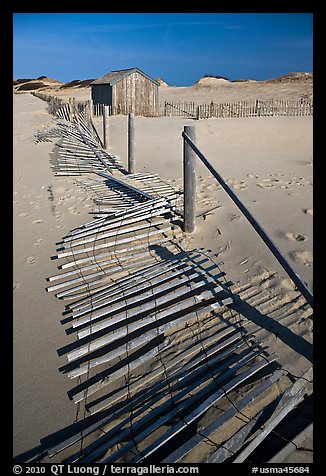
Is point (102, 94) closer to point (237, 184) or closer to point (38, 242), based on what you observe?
point (237, 184)

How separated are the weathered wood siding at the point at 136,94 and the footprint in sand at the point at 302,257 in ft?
62.1

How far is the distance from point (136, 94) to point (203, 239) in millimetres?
19035

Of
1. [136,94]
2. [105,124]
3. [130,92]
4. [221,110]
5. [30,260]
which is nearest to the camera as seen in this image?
[30,260]

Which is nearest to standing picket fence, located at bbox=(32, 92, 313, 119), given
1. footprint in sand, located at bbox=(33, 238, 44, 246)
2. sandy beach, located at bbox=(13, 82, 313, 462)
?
sandy beach, located at bbox=(13, 82, 313, 462)

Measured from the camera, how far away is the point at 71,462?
2.04 meters

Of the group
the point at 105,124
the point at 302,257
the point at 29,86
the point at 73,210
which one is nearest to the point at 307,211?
the point at 302,257

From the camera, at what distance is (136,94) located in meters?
21.7

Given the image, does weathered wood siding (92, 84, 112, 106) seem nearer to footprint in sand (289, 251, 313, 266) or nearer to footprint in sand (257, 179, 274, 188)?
footprint in sand (257, 179, 274, 188)

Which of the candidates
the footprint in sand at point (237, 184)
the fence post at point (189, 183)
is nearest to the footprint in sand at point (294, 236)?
the fence post at point (189, 183)

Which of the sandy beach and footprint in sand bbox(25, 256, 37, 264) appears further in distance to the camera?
footprint in sand bbox(25, 256, 37, 264)

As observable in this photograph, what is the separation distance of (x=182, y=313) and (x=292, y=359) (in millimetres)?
970

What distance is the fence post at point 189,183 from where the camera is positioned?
14.9 ft

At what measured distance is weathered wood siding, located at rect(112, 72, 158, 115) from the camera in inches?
833

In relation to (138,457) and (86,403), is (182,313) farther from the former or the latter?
(138,457)
